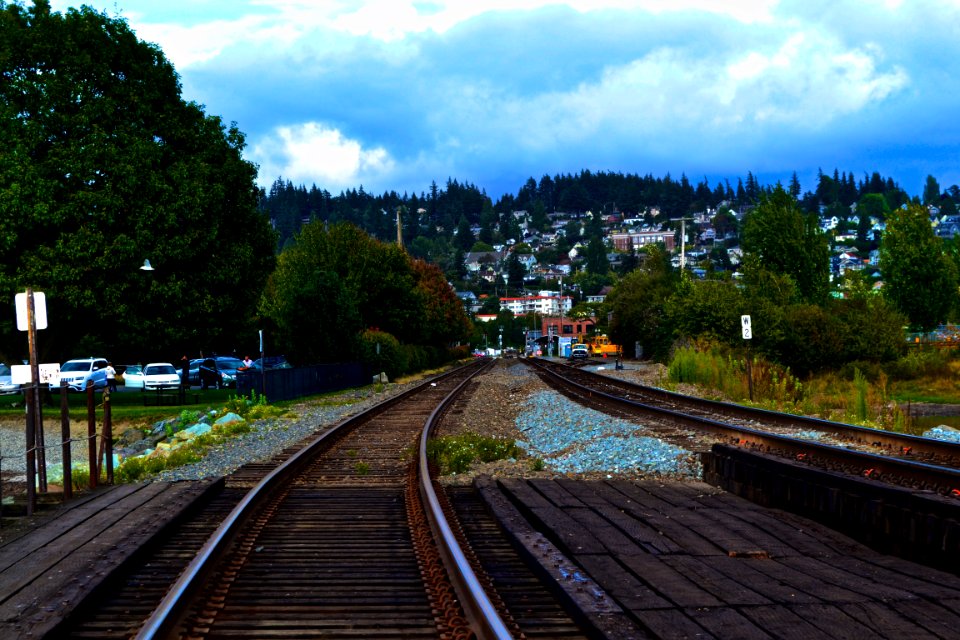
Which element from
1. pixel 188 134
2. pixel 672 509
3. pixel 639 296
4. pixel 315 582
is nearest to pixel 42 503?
pixel 315 582

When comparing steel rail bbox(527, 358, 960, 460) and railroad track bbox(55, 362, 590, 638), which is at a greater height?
railroad track bbox(55, 362, 590, 638)

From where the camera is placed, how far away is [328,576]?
23.2ft

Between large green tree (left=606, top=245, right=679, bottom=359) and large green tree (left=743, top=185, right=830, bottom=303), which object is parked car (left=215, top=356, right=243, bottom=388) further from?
large green tree (left=743, top=185, right=830, bottom=303)

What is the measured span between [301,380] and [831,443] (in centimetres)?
2489

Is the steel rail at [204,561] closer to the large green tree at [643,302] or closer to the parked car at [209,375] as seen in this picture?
the parked car at [209,375]

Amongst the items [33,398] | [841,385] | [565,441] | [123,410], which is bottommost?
[841,385]

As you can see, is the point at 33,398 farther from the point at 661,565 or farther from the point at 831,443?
the point at 831,443

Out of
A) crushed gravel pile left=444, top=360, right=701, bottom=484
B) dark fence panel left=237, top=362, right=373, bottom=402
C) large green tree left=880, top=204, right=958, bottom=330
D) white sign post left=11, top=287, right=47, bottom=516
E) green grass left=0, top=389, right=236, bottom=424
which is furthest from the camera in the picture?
large green tree left=880, top=204, right=958, bottom=330

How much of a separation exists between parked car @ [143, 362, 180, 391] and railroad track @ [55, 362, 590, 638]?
3291 cm

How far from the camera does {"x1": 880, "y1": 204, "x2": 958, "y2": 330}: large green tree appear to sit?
67188 mm

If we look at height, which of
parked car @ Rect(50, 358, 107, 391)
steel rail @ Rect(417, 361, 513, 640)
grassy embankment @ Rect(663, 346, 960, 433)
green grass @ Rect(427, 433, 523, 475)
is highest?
parked car @ Rect(50, 358, 107, 391)

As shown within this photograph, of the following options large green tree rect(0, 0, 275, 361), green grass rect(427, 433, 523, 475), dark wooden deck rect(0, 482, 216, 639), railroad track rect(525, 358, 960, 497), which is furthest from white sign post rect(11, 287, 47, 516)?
large green tree rect(0, 0, 275, 361)

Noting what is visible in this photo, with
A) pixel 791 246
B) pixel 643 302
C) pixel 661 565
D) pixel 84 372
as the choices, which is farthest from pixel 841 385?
pixel 643 302

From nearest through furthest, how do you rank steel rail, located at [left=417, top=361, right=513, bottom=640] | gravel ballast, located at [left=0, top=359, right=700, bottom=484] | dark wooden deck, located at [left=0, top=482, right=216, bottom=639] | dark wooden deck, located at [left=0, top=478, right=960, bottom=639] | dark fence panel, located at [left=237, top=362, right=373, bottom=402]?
steel rail, located at [left=417, top=361, right=513, bottom=640] → dark wooden deck, located at [left=0, top=478, right=960, bottom=639] → dark wooden deck, located at [left=0, top=482, right=216, bottom=639] → gravel ballast, located at [left=0, top=359, right=700, bottom=484] → dark fence panel, located at [left=237, top=362, right=373, bottom=402]
